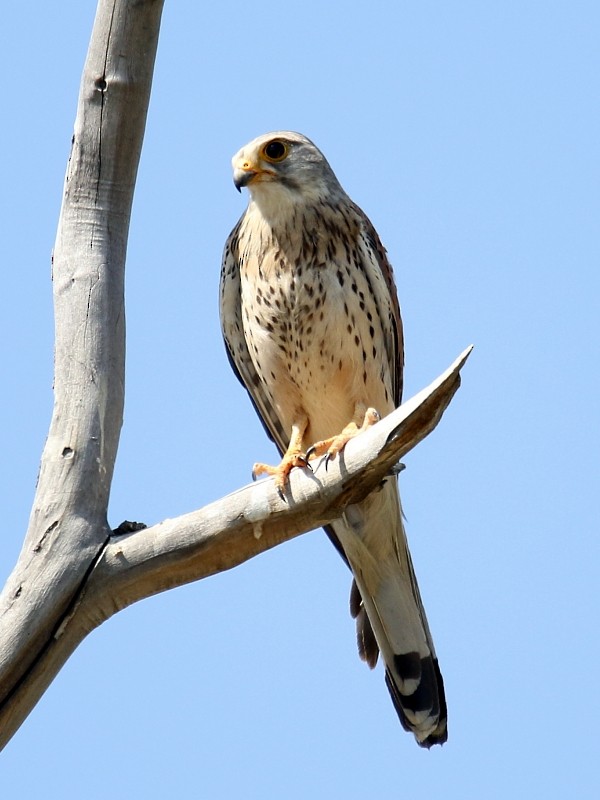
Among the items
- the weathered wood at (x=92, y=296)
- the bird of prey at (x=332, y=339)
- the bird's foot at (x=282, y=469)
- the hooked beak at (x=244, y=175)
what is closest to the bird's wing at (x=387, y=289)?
the bird of prey at (x=332, y=339)

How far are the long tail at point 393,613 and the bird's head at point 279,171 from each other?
4.32ft

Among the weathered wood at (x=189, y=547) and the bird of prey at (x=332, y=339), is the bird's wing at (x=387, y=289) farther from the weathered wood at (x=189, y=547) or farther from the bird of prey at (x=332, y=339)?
the weathered wood at (x=189, y=547)

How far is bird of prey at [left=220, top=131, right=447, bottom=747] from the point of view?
4617 millimetres

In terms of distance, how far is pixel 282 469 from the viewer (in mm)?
3678

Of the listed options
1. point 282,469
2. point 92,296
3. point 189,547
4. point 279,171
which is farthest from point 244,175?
point 189,547

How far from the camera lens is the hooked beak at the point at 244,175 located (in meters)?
4.70

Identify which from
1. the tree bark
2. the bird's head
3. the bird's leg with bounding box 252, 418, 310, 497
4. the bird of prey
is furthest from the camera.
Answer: the bird's head

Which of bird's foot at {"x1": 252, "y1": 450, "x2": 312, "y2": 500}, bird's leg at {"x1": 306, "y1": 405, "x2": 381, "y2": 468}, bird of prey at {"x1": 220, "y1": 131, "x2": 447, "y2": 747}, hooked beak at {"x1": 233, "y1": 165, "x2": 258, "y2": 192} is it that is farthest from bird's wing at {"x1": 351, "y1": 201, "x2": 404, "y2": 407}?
bird's foot at {"x1": 252, "y1": 450, "x2": 312, "y2": 500}

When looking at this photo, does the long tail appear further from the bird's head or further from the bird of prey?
the bird's head

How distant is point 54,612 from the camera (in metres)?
3.48

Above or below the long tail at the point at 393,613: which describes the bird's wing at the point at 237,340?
above

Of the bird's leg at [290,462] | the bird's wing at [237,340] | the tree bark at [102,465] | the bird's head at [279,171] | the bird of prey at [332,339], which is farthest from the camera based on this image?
the bird's wing at [237,340]

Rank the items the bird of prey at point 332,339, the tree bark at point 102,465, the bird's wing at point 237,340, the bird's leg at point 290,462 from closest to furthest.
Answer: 1. the tree bark at point 102,465
2. the bird's leg at point 290,462
3. the bird of prey at point 332,339
4. the bird's wing at point 237,340

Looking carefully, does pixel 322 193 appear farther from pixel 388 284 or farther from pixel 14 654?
pixel 14 654
